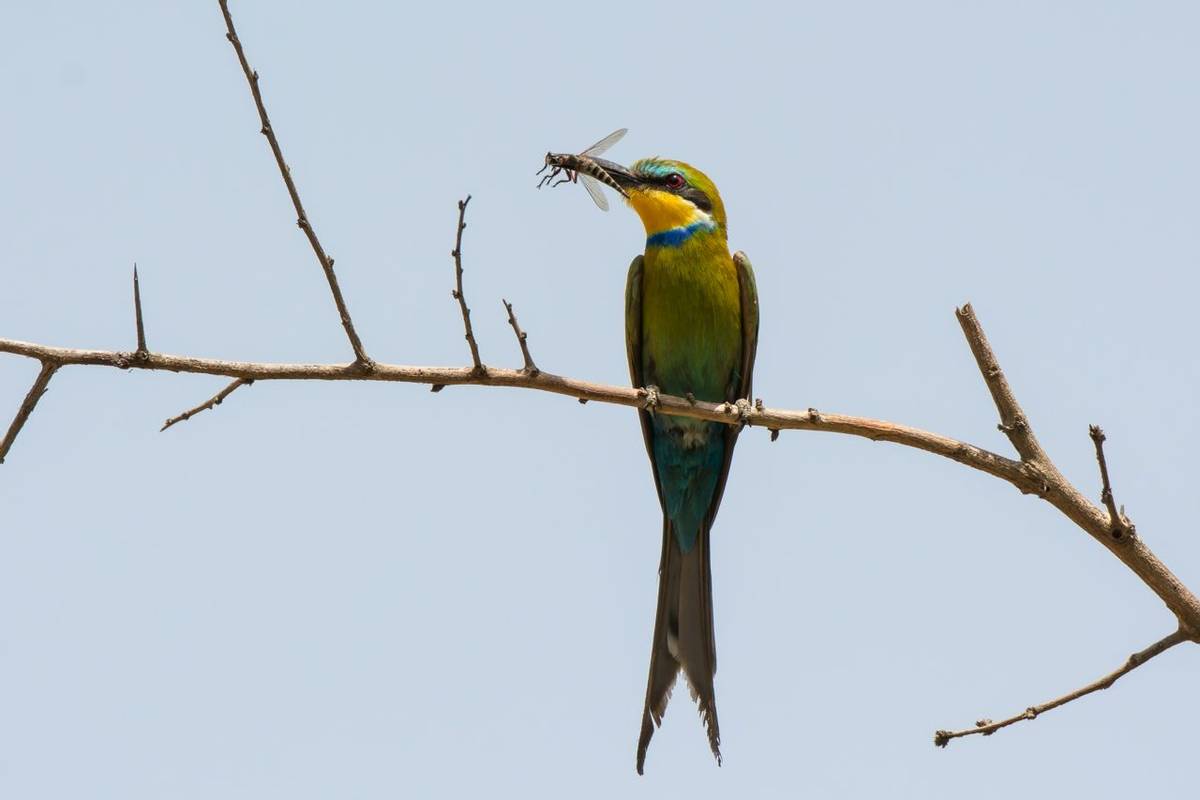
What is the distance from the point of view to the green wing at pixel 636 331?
574 centimetres

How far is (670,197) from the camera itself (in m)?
5.88

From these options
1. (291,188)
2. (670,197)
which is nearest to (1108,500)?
(291,188)

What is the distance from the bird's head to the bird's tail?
1277 mm

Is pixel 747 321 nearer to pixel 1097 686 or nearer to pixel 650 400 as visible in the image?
pixel 650 400

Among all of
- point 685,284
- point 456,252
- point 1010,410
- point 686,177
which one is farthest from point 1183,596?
point 686,177

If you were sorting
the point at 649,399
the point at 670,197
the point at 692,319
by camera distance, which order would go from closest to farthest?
1. the point at 649,399
2. the point at 692,319
3. the point at 670,197

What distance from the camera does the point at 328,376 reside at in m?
3.34

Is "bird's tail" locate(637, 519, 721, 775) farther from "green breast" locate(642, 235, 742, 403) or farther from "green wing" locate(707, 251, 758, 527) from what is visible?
"green breast" locate(642, 235, 742, 403)

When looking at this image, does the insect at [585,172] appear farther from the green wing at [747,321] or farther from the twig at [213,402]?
the twig at [213,402]

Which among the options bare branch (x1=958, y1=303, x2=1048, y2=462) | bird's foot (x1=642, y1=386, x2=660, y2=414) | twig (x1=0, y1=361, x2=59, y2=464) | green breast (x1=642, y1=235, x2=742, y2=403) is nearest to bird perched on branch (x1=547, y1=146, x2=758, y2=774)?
green breast (x1=642, y1=235, x2=742, y2=403)

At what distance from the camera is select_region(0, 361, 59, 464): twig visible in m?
3.01

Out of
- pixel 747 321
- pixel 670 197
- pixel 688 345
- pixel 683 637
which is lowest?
pixel 683 637

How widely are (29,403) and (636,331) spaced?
3.06 m

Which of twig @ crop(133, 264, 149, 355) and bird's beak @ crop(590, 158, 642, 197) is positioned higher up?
bird's beak @ crop(590, 158, 642, 197)
